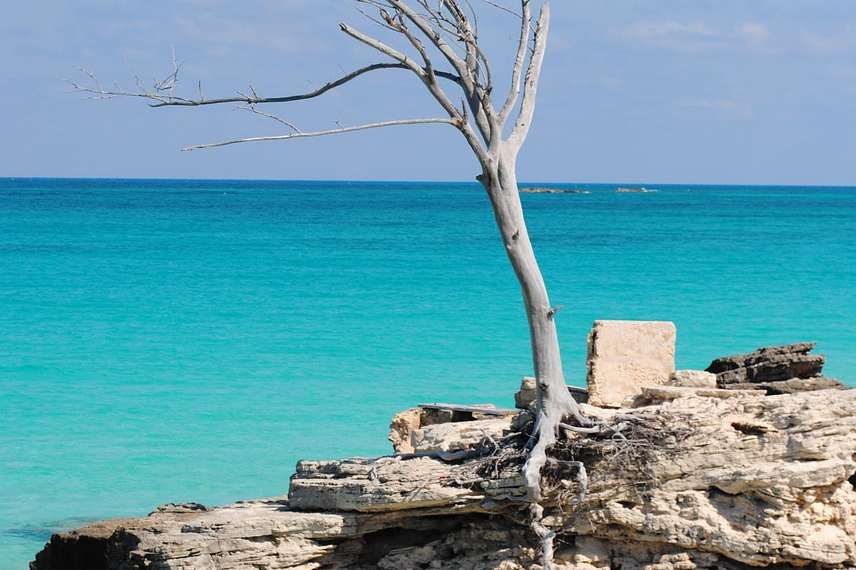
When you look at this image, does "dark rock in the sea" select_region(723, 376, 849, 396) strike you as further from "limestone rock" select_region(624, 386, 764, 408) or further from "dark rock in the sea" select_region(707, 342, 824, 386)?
"limestone rock" select_region(624, 386, 764, 408)

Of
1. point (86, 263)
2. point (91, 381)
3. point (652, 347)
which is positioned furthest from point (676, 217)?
point (652, 347)

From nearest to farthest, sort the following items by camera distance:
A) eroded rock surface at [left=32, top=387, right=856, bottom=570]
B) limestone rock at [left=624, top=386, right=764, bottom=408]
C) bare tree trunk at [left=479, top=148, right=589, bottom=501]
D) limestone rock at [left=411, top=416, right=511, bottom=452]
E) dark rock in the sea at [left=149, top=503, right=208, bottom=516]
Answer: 1. eroded rock surface at [left=32, top=387, right=856, bottom=570]
2. bare tree trunk at [left=479, top=148, right=589, bottom=501]
3. limestone rock at [left=411, top=416, right=511, bottom=452]
4. limestone rock at [left=624, top=386, right=764, bottom=408]
5. dark rock in the sea at [left=149, top=503, right=208, bottom=516]

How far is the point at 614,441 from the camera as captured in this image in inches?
254

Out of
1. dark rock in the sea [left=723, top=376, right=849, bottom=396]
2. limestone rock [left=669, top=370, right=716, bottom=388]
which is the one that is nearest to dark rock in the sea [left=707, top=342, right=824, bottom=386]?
dark rock in the sea [left=723, top=376, right=849, bottom=396]

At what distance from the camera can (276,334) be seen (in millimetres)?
22125

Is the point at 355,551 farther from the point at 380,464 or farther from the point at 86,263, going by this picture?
the point at 86,263

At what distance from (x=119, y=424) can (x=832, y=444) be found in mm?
10899

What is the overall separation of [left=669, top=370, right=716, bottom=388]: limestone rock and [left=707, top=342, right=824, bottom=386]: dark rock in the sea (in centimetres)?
36

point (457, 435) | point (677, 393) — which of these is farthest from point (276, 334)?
point (677, 393)

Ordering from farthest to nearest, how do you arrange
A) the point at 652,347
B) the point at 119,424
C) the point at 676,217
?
the point at 676,217, the point at 119,424, the point at 652,347

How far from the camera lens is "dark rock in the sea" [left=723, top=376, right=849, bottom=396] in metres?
7.78

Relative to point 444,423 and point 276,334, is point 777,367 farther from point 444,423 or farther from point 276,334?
point 276,334

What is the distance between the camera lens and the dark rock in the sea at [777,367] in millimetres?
8352

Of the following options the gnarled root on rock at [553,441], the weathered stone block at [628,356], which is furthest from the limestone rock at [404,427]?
the gnarled root on rock at [553,441]
